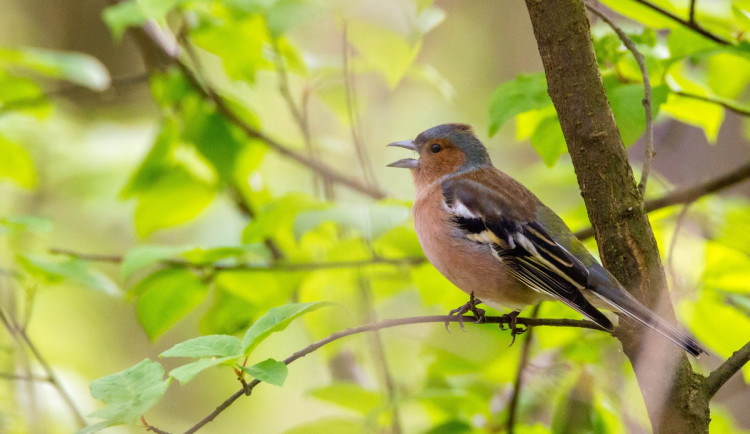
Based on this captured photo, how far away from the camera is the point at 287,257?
Answer: 356 centimetres

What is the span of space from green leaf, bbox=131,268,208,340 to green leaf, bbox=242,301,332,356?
1137 millimetres

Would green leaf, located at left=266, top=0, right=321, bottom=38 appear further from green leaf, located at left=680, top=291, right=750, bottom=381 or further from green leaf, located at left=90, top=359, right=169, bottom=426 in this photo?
green leaf, located at left=680, top=291, right=750, bottom=381

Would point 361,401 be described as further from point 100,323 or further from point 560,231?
point 100,323

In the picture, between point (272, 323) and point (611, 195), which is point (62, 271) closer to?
point (272, 323)

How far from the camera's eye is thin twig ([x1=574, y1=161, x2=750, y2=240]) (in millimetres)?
2748

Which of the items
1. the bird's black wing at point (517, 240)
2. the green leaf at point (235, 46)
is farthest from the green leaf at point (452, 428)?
the green leaf at point (235, 46)

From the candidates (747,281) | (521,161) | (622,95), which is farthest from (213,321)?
(521,161)

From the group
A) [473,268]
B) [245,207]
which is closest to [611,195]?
[473,268]

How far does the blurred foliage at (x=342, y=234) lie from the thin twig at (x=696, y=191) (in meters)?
0.15

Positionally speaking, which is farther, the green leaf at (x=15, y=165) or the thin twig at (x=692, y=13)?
the green leaf at (x=15, y=165)

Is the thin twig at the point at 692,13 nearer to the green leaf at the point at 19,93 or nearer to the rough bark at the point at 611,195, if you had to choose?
the rough bark at the point at 611,195

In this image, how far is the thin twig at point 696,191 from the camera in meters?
2.75

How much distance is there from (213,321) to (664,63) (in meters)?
2.03

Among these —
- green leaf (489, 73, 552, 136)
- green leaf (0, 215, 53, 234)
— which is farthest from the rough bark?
green leaf (0, 215, 53, 234)
